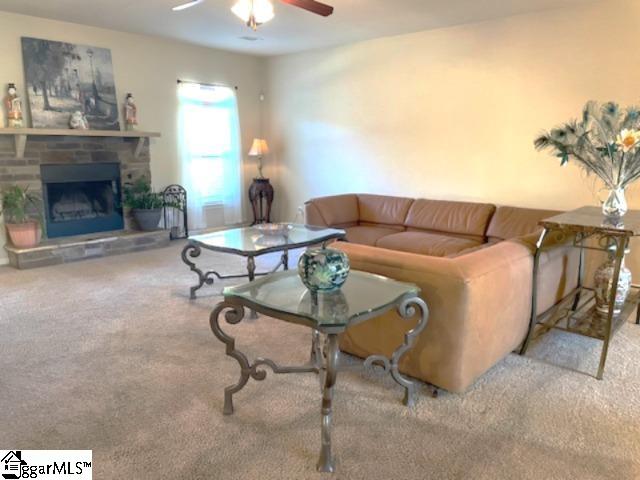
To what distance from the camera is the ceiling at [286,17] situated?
13.7ft

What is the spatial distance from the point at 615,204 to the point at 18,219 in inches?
211

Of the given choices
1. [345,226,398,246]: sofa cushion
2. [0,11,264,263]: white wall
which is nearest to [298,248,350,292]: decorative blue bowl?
[345,226,398,246]: sofa cushion

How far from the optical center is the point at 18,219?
490 cm

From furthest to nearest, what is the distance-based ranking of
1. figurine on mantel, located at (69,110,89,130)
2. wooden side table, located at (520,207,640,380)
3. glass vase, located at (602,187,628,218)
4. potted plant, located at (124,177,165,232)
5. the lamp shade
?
the lamp shade < potted plant, located at (124,177,165,232) < figurine on mantel, located at (69,110,89,130) < glass vase, located at (602,187,628,218) < wooden side table, located at (520,207,640,380)

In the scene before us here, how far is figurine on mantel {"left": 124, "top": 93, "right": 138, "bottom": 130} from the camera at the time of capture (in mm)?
5625

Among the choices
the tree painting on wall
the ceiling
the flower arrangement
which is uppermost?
the ceiling

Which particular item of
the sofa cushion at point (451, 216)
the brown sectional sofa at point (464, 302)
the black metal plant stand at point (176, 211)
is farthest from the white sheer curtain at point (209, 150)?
the brown sectional sofa at point (464, 302)

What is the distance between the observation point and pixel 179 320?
3.43 m

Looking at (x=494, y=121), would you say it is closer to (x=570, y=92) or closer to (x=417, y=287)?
(x=570, y=92)

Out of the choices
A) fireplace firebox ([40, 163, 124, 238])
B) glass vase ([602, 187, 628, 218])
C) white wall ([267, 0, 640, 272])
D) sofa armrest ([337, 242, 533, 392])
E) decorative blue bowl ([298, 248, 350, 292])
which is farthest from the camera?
fireplace firebox ([40, 163, 124, 238])

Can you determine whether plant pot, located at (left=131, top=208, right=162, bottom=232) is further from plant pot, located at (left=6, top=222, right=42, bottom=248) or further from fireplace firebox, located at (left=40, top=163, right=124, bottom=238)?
plant pot, located at (left=6, top=222, right=42, bottom=248)

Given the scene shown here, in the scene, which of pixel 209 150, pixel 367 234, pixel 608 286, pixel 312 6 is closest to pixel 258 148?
pixel 209 150

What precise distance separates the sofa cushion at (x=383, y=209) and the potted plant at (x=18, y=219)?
3.55 meters

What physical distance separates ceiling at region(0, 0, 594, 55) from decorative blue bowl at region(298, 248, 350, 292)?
2957mm
